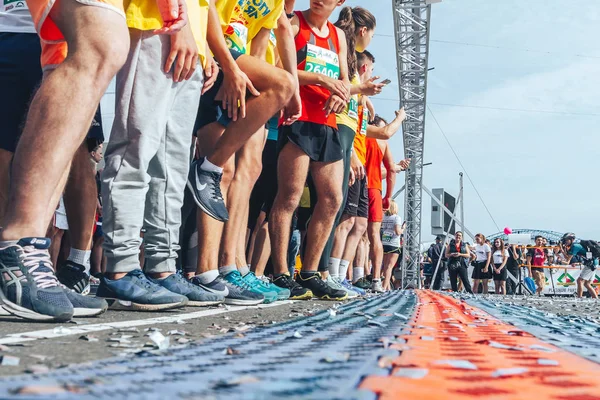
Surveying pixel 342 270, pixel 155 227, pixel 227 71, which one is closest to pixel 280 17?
pixel 227 71

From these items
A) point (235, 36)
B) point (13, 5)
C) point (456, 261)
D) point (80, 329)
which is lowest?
point (80, 329)

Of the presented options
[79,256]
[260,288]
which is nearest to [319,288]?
[260,288]

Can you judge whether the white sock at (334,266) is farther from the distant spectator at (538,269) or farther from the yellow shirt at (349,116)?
the distant spectator at (538,269)

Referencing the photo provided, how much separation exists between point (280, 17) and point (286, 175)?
89cm

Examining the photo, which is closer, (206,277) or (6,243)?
(6,243)

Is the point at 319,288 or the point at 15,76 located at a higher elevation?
the point at 15,76

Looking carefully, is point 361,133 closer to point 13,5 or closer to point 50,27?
point 13,5

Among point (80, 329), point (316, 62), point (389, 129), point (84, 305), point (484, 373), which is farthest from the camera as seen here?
point (389, 129)

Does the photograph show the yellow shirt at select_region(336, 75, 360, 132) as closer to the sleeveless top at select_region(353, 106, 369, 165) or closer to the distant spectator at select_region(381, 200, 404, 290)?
the sleeveless top at select_region(353, 106, 369, 165)

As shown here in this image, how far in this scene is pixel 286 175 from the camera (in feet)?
11.5

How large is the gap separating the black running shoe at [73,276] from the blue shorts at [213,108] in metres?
0.89

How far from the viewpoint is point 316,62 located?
3898mm

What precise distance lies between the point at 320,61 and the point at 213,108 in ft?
4.46

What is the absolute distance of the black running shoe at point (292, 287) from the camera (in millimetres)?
3402
